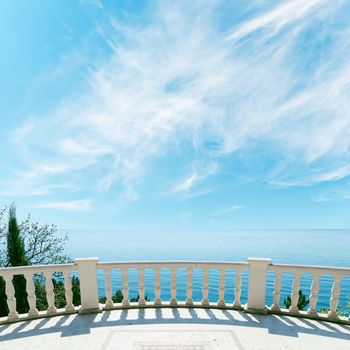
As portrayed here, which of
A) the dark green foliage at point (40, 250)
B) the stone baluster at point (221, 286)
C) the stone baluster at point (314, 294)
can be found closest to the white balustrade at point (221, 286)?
the stone baluster at point (221, 286)

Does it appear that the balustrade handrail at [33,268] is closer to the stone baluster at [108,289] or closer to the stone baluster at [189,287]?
the stone baluster at [108,289]

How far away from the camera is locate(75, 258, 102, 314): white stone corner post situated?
4.48 metres

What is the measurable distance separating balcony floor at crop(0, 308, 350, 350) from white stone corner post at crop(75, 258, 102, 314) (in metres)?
0.16

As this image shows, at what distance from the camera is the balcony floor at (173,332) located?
11.5ft

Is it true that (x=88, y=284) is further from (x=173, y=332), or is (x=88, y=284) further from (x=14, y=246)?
(x=14, y=246)

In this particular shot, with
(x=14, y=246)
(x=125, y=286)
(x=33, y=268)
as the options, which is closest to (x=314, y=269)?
(x=125, y=286)

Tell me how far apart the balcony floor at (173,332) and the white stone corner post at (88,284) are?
0.16 metres

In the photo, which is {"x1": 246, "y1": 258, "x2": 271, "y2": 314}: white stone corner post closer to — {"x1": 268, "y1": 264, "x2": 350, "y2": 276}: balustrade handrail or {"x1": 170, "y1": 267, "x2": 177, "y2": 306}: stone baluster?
{"x1": 268, "y1": 264, "x2": 350, "y2": 276}: balustrade handrail

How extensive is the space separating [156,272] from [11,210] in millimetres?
11125

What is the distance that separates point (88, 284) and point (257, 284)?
318 cm

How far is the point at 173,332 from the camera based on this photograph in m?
3.83

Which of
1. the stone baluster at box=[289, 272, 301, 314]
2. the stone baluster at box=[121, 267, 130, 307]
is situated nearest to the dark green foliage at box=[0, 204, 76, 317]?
the stone baluster at box=[121, 267, 130, 307]

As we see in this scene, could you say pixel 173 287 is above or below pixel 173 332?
above

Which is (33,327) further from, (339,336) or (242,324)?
(339,336)
